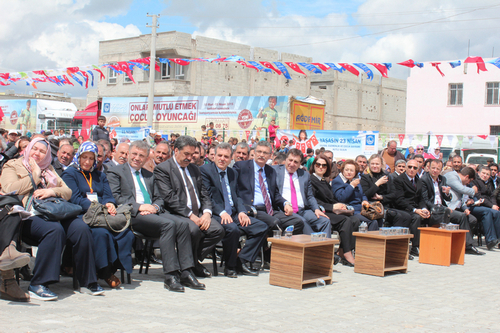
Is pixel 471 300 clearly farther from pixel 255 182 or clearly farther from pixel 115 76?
pixel 115 76

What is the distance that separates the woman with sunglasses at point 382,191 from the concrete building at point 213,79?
27135mm

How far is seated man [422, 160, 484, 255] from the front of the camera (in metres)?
9.34

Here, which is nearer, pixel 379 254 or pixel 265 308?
pixel 265 308

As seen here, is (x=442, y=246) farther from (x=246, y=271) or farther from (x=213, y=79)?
(x=213, y=79)

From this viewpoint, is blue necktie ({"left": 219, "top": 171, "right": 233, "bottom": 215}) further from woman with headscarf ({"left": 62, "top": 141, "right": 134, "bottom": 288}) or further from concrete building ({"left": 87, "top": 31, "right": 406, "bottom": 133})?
concrete building ({"left": 87, "top": 31, "right": 406, "bottom": 133})

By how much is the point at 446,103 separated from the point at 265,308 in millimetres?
27379

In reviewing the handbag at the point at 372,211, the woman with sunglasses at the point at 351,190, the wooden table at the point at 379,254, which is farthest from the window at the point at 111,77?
the wooden table at the point at 379,254

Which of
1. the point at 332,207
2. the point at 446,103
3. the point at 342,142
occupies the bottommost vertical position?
the point at 332,207

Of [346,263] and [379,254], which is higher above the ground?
[379,254]

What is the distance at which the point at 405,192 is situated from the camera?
29.6ft

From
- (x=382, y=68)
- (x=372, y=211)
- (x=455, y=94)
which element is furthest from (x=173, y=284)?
(x=455, y=94)

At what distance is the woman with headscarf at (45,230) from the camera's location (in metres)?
4.88

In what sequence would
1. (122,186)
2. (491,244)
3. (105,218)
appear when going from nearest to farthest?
(105,218), (122,186), (491,244)

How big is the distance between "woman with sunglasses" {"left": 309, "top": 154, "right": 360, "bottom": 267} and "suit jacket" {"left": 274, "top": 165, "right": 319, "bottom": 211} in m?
0.31
